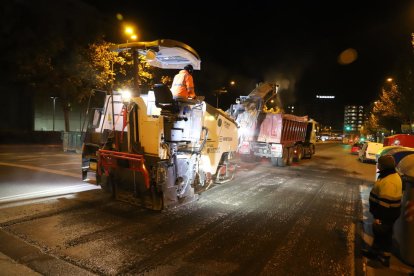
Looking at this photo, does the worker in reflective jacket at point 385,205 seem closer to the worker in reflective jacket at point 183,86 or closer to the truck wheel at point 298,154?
the worker in reflective jacket at point 183,86

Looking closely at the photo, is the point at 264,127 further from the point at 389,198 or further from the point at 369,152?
the point at 389,198

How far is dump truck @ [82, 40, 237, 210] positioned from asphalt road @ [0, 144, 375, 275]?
1.50 feet

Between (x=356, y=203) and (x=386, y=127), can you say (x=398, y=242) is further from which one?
(x=386, y=127)

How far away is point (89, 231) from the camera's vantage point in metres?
5.53

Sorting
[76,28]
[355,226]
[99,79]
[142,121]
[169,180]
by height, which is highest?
[76,28]

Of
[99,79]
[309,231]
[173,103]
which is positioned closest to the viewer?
[309,231]

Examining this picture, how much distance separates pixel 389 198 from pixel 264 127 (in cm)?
1155

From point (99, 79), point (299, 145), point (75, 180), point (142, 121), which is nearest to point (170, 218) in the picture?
point (142, 121)

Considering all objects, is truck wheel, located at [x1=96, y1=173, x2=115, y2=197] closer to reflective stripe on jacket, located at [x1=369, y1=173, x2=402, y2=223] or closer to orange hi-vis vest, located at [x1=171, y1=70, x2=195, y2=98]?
orange hi-vis vest, located at [x1=171, y1=70, x2=195, y2=98]

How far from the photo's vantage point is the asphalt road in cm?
444

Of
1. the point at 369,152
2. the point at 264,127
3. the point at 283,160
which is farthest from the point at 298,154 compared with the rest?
the point at 369,152

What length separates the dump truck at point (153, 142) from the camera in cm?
656

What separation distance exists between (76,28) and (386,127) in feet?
136

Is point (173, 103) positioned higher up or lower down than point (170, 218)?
higher up
